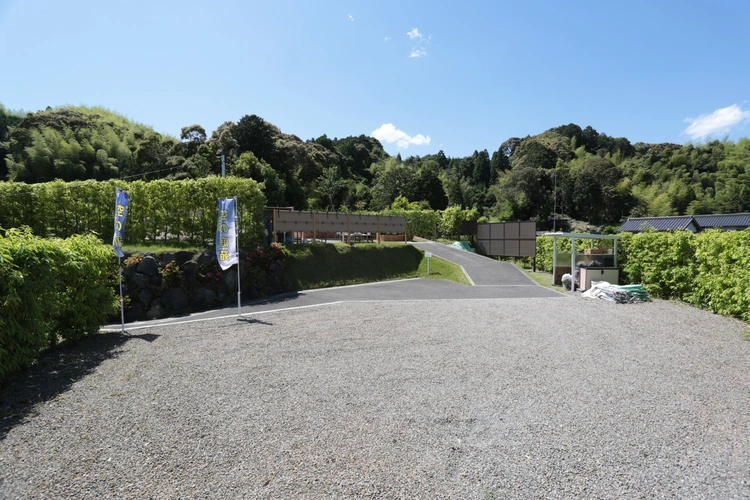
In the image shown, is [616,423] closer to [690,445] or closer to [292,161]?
[690,445]

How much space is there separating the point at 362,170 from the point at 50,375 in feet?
197

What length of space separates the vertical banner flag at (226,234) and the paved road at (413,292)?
153 centimetres

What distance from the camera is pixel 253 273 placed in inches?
498

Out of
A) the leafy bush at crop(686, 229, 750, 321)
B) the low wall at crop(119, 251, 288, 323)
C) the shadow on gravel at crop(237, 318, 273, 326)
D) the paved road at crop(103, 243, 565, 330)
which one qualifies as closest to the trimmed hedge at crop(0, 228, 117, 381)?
the paved road at crop(103, 243, 565, 330)

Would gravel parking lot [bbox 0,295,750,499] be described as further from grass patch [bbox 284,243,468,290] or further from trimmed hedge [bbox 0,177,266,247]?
grass patch [bbox 284,243,468,290]

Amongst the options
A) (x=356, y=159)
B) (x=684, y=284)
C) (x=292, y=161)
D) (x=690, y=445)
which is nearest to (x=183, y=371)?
(x=690, y=445)

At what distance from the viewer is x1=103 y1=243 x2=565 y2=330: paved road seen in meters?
→ 10.5

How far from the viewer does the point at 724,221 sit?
27859 millimetres

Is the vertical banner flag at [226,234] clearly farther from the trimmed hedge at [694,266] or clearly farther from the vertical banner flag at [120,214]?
the trimmed hedge at [694,266]

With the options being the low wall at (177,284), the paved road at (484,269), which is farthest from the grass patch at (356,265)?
the low wall at (177,284)

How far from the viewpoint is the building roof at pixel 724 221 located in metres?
27.0

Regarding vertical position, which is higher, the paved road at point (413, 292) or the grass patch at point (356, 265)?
the grass patch at point (356, 265)

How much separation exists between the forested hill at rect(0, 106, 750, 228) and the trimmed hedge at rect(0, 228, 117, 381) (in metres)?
24.0

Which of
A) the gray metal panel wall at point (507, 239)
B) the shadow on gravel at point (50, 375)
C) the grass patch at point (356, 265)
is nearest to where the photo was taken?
the shadow on gravel at point (50, 375)
